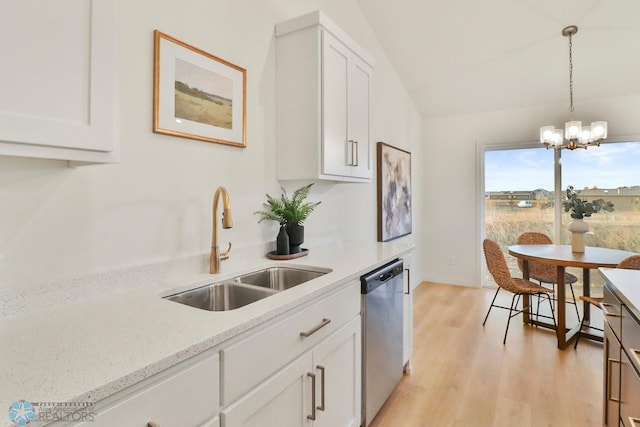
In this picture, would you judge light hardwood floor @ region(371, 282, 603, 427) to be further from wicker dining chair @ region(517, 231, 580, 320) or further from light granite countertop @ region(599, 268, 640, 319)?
Answer: light granite countertop @ region(599, 268, 640, 319)

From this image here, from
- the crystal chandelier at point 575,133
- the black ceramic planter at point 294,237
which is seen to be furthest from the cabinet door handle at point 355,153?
the crystal chandelier at point 575,133

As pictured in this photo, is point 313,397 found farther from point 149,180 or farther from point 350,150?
point 350,150

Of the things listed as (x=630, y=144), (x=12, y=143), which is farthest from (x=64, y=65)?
(x=630, y=144)

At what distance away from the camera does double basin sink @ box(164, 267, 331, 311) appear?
141 cm

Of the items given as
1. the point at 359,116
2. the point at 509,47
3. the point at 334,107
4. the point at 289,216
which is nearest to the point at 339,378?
the point at 289,216

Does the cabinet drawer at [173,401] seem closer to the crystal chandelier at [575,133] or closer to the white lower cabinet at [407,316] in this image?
the white lower cabinet at [407,316]

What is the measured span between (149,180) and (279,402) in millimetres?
1003

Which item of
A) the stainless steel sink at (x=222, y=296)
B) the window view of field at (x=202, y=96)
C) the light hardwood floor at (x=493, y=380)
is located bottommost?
the light hardwood floor at (x=493, y=380)

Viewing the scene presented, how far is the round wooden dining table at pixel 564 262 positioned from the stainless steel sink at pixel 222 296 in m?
2.60

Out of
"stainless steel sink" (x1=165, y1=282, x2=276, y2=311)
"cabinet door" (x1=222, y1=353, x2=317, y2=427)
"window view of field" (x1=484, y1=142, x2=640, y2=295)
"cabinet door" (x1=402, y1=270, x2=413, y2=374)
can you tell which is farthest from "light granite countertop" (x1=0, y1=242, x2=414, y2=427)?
"window view of field" (x1=484, y1=142, x2=640, y2=295)

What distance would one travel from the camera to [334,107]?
211 cm

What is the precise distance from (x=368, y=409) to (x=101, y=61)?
6.13 ft

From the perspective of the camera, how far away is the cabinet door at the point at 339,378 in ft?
4.49

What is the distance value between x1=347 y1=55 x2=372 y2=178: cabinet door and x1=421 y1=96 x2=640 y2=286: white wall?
273cm
